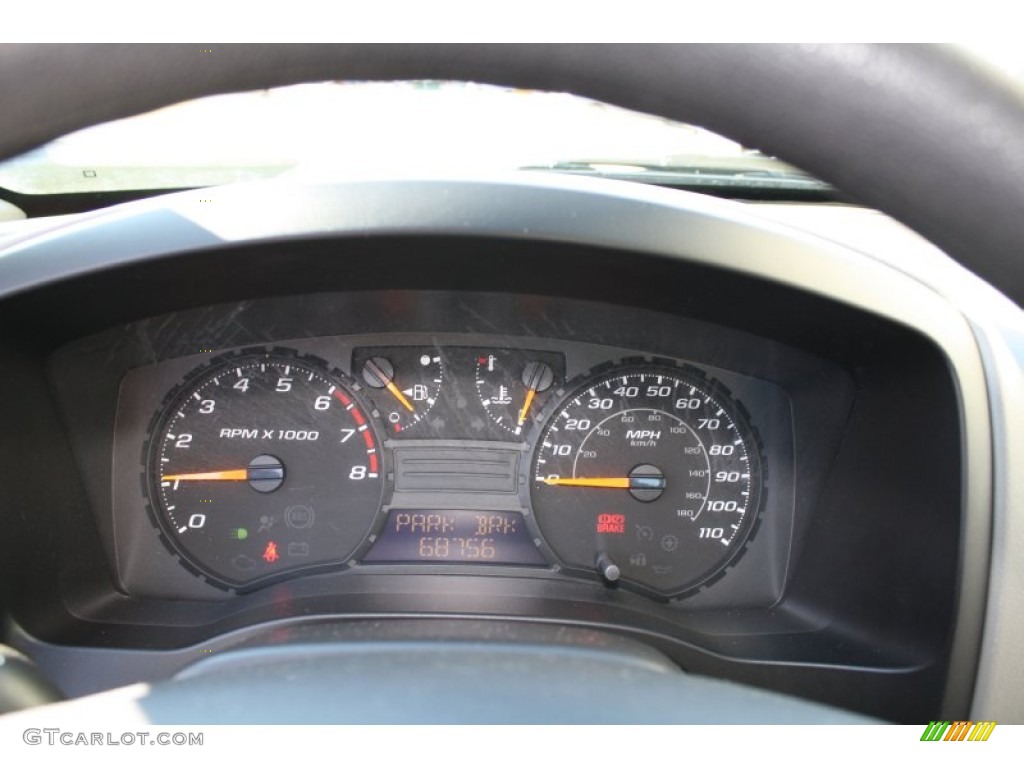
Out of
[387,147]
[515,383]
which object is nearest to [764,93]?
[387,147]

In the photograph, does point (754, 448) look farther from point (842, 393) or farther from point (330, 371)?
point (330, 371)

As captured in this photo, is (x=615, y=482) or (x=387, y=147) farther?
(x=615, y=482)

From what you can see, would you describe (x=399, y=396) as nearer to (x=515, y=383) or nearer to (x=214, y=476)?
(x=515, y=383)

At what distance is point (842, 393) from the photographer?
100 inches

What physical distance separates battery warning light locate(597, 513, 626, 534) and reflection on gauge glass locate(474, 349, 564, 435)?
347mm

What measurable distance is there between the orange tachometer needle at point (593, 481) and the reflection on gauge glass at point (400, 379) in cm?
43

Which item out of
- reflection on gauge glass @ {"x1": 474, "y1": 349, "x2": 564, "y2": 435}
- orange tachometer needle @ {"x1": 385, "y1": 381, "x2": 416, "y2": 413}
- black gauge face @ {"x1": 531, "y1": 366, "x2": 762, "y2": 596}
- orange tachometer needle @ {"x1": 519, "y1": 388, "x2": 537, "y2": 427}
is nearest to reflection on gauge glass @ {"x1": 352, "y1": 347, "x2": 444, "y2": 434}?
orange tachometer needle @ {"x1": 385, "y1": 381, "x2": 416, "y2": 413}

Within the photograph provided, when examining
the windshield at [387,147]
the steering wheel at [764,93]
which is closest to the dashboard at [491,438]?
the windshield at [387,147]

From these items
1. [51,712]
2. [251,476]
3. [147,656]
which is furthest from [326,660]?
[251,476]

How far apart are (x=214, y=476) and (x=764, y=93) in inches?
88.1

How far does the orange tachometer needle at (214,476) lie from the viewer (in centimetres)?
281

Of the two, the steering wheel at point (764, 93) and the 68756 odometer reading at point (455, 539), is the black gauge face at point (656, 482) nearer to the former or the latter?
the 68756 odometer reading at point (455, 539)

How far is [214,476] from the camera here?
111 inches

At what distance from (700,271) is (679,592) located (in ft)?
3.78
